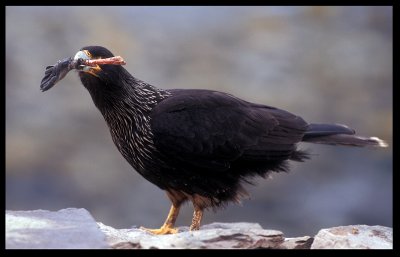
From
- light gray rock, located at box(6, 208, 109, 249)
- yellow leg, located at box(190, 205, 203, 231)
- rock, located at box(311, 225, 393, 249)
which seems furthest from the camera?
yellow leg, located at box(190, 205, 203, 231)

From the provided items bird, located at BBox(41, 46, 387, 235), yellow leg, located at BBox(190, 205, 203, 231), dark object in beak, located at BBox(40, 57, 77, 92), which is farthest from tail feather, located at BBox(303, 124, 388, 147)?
dark object in beak, located at BBox(40, 57, 77, 92)

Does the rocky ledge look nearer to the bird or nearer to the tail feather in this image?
the bird

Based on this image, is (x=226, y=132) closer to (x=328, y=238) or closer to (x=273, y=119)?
(x=273, y=119)

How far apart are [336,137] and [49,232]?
8.13 ft

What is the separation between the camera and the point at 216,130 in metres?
5.41

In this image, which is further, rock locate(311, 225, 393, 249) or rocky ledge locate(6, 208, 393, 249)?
rock locate(311, 225, 393, 249)

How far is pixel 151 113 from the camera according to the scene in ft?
17.8

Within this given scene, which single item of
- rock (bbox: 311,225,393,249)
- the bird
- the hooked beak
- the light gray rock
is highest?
the hooked beak

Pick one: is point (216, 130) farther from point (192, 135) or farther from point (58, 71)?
point (58, 71)

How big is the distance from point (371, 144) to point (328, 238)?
3.42 ft

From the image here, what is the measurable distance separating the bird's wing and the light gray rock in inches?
35.4

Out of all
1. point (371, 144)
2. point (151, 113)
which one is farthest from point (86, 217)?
point (371, 144)

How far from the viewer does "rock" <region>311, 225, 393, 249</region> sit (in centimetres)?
Answer: 478

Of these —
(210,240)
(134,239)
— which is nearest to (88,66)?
(134,239)
